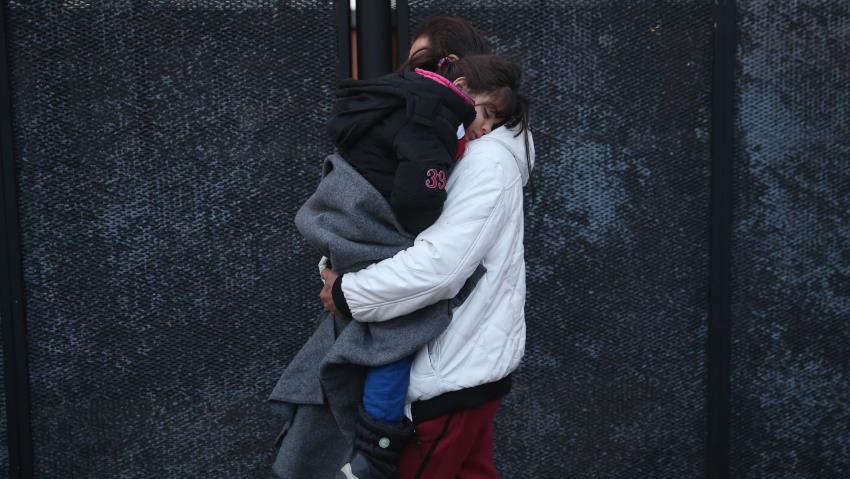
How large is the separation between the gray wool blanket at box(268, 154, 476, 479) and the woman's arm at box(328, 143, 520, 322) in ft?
0.16

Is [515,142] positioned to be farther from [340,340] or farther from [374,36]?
[374,36]

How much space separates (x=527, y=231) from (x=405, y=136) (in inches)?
62.1

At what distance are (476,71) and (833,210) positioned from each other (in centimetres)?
197

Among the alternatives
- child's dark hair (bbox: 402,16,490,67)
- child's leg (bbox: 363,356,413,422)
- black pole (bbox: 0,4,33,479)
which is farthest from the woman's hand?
black pole (bbox: 0,4,33,479)

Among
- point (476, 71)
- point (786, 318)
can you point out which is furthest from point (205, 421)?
point (786, 318)

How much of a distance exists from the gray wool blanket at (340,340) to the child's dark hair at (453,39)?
580mm

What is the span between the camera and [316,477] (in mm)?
2375

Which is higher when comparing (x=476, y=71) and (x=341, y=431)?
(x=476, y=71)

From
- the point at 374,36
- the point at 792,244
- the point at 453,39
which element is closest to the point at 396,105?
the point at 453,39

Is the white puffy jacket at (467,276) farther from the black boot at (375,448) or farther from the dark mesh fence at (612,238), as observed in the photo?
the dark mesh fence at (612,238)

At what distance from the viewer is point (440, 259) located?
215cm

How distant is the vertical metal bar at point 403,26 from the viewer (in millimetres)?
3459

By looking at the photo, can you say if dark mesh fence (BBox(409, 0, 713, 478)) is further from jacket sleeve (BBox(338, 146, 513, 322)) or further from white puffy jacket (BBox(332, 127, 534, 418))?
jacket sleeve (BBox(338, 146, 513, 322))

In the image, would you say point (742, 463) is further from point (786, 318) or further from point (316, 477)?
point (316, 477)
